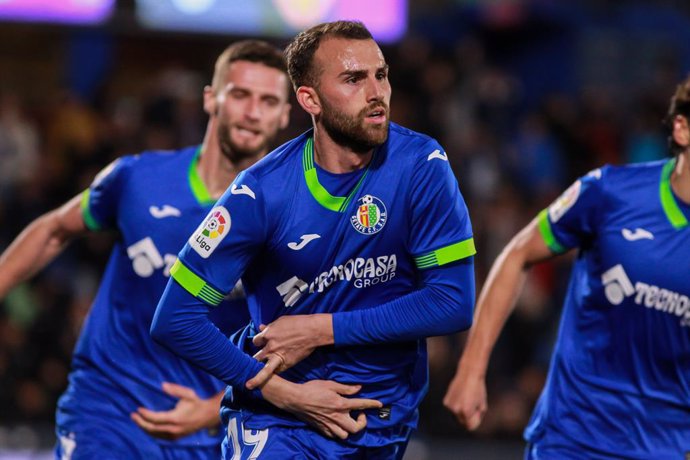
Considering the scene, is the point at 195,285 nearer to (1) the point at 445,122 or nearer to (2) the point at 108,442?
(2) the point at 108,442

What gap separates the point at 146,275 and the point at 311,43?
5.04 feet

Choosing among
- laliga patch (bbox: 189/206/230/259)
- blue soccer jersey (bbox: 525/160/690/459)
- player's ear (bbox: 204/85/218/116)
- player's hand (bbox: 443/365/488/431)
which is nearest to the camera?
laliga patch (bbox: 189/206/230/259)

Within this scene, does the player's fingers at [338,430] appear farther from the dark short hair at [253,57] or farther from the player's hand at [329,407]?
the dark short hair at [253,57]

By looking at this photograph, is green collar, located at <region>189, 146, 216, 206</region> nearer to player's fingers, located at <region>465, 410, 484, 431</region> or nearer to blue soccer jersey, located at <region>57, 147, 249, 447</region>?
blue soccer jersey, located at <region>57, 147, 249, 447</region>

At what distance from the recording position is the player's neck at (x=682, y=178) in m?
4.77

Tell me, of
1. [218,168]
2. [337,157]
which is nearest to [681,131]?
[337,157]

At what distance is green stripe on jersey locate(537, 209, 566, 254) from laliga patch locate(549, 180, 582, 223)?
0.04 metres

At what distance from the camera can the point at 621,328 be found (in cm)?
480

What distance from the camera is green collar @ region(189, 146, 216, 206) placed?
522 centimetres

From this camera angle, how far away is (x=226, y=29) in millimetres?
11812

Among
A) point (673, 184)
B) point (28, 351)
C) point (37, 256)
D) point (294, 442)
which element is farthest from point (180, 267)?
point (28, 351)

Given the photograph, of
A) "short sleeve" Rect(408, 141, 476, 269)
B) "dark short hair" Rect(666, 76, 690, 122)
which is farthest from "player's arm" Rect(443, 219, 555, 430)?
"short sleeve" Rect(408, 141, 476, 269)

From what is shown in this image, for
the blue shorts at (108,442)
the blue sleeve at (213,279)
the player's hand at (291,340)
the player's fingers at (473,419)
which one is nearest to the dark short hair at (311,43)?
the blue sleeve at (213,279)

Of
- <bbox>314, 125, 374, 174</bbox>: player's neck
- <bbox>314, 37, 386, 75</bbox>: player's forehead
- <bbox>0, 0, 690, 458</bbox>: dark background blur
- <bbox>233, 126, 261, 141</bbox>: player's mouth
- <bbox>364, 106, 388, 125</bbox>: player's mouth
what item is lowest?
<bbox>0, 0, 690, 458</bbox>: dark background blur
